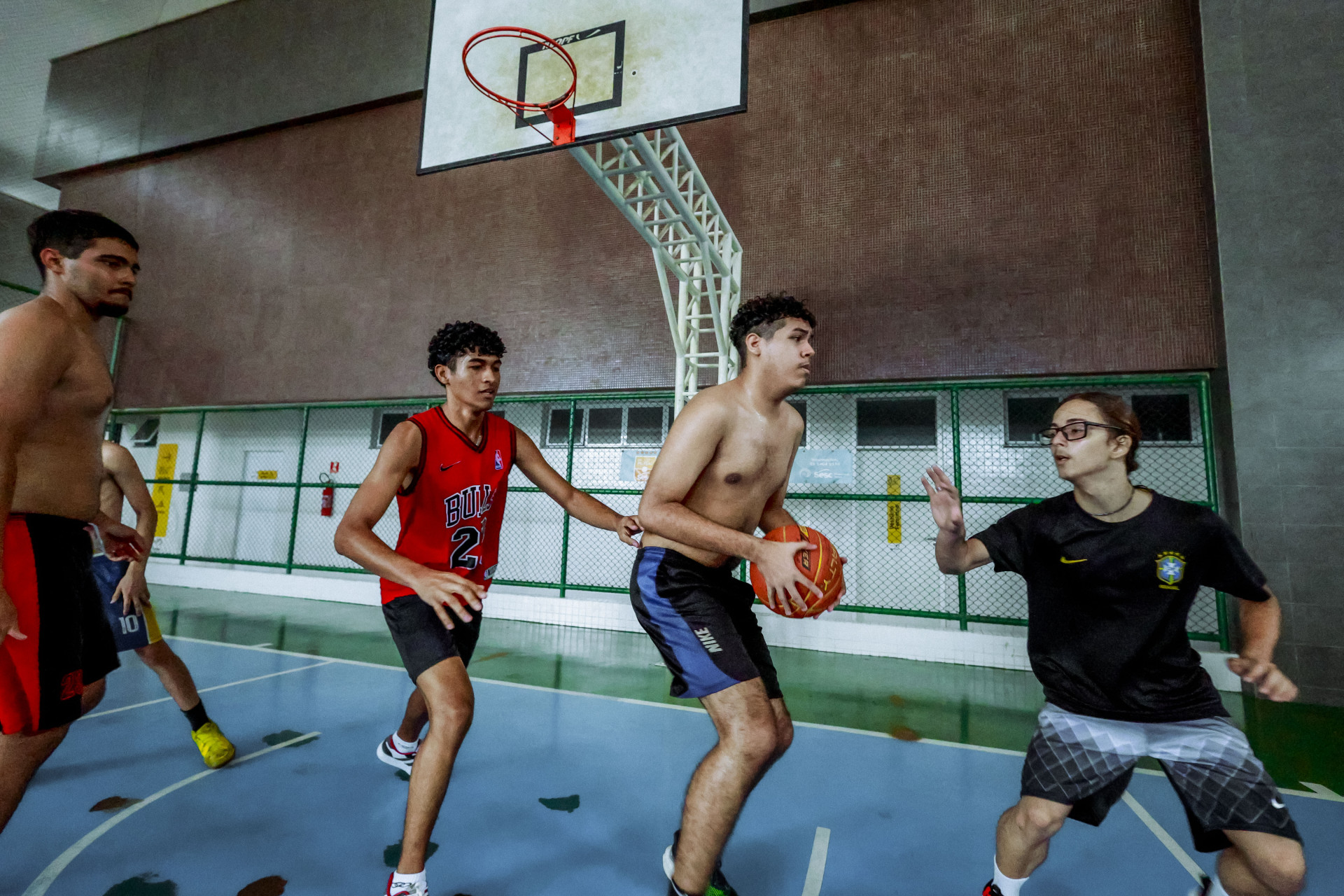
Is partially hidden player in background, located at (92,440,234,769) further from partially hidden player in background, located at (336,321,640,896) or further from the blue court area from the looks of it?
partially hidden player in background, located at (336,321,640,896)

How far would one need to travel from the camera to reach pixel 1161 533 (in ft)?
6.15

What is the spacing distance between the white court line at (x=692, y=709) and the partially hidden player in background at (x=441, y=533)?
64.2 inches

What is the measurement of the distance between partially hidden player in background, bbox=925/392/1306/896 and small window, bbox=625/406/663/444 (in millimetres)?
6391

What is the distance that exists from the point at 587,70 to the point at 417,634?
4.33 metres

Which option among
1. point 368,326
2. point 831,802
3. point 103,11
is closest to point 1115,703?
point 831,802

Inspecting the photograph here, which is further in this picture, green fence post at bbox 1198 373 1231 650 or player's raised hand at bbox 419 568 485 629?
green fence post at bbox 1198 373 1231 650

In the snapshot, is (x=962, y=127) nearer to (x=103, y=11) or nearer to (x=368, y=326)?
(x=368, y=326)

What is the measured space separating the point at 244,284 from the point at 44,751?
31.7ft

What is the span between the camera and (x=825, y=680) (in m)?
5.23

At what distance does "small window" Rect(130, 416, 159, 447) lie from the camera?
427 inches

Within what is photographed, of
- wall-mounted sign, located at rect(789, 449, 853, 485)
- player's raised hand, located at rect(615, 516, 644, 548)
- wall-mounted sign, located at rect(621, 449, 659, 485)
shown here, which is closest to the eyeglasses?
player's raised hand, located at rect(615, 516, 644, 548)

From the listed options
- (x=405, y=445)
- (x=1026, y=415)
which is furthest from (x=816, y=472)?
(x=405, y=445)

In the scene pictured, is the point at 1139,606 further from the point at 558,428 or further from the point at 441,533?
the point at 558,428

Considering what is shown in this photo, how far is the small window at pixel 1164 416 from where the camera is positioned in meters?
6.57
